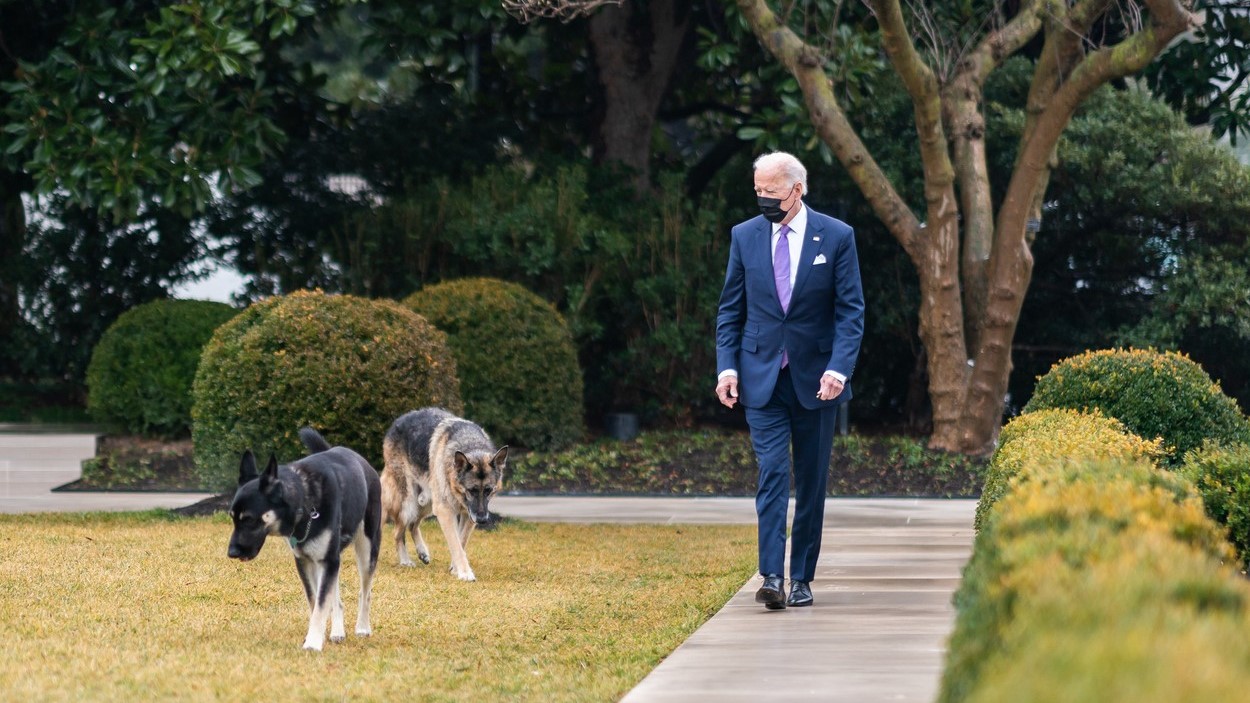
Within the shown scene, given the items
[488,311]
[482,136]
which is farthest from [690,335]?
[482,136]

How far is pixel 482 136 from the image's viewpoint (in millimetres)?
21312

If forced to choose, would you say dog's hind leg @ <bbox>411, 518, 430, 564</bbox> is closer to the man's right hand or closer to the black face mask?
the man's right hand

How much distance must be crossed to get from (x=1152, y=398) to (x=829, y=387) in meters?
4.99

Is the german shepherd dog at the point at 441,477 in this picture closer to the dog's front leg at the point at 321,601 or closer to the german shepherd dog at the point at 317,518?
the german shepherd dog at the point at 317,518

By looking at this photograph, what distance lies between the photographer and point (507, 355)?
648 inches

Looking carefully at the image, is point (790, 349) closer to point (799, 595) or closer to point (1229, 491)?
point (799, 595)

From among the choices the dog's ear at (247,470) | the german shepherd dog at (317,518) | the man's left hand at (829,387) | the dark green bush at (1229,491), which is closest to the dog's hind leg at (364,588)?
the german shepherd dog at (317,518)

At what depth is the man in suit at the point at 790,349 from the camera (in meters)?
8.16

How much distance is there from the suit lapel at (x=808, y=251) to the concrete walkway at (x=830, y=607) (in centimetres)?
165

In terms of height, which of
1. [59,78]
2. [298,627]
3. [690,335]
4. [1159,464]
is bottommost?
[298,627]

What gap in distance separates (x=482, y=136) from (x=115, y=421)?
633cm

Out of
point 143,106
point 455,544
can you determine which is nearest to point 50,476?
point 143,106

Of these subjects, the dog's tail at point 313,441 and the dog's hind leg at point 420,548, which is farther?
the dog's hind leg at point 420,548

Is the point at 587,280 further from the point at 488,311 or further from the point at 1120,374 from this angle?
the point at 1120,374
